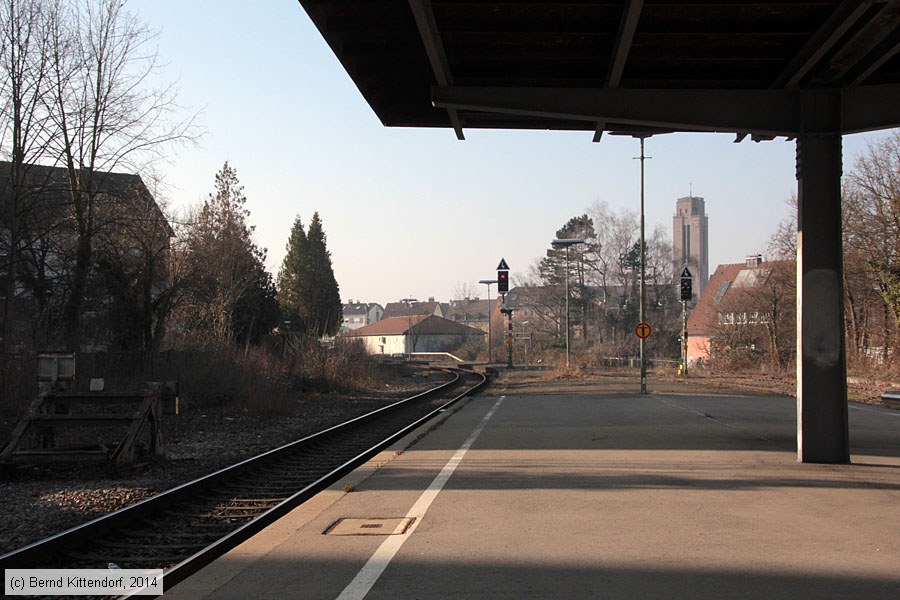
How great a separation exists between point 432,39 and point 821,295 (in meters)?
5.85

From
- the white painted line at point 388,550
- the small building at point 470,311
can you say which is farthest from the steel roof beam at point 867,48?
the small building at point 470,311

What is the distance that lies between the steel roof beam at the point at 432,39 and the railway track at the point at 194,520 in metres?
5.51

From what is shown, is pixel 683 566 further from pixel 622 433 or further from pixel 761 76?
pixel 622 433

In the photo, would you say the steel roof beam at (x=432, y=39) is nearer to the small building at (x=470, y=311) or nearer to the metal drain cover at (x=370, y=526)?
the metal drain cover at (x=370, y=526)

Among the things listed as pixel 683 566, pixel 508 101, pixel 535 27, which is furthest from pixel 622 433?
pixel 683 566

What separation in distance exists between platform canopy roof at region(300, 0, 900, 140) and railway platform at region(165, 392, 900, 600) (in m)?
4.70

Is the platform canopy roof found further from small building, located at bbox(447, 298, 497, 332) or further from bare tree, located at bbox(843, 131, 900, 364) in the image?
small building, located at bbox(447, 298, 497, 332)

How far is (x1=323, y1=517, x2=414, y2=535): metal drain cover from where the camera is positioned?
7051mm

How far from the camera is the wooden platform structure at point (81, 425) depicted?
11.1m

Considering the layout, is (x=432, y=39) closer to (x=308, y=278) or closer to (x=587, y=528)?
(x=587, y=528)

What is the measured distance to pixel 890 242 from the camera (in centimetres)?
3594

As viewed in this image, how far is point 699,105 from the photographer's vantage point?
35.8 feet

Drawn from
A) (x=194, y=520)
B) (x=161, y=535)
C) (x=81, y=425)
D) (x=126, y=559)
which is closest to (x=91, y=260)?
(x=81, y=425)

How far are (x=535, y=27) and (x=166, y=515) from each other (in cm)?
705
